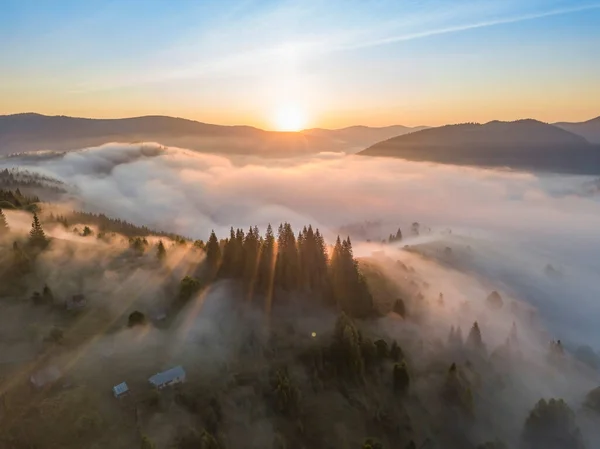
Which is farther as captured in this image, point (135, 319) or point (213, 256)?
point (213, 256)

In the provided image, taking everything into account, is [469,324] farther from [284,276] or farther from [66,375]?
[66,375]

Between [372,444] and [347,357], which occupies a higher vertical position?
[347,357]

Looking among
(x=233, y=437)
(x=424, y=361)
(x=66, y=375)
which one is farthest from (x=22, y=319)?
(x=424, y=361)

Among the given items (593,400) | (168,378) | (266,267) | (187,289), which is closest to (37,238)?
(187,289)

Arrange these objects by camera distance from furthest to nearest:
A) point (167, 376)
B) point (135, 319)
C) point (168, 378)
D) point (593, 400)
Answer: point (593, 400) < point (135, 319) < point (167, 376) < point (168, 378)

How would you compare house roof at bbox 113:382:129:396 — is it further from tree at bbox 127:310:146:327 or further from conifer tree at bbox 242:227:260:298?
conifer tree at bbox 242:227:260:298

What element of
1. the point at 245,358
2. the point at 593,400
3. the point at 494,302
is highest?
the point at 245,358

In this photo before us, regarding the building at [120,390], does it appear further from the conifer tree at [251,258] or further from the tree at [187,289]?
the conifer tree at [251,258]

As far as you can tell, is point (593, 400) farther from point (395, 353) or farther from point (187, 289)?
point (187, 289)
